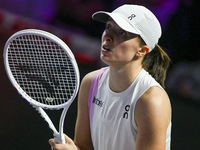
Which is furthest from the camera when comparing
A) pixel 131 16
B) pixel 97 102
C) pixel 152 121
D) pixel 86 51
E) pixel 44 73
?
pixel 86 51

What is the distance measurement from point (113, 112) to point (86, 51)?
3.40m

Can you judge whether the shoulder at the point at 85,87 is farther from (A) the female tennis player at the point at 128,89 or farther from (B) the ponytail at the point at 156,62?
(B) the ponytail at the point at 156,62

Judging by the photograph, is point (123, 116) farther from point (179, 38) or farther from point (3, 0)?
point (3, 0)

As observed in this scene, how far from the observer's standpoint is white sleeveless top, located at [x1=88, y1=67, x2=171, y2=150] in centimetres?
187

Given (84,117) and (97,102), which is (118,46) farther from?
(84,117)

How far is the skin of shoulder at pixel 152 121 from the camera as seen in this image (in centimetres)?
176

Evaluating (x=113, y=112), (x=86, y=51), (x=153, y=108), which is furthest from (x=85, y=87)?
(x=86, y=51)

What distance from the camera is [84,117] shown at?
6.91 ft

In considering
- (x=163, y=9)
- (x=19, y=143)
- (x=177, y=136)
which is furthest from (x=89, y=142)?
(x=163, y=9)

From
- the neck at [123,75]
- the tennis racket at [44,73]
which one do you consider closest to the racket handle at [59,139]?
the tennis racket at [44,73]

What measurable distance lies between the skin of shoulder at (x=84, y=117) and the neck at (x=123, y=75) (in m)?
0.18

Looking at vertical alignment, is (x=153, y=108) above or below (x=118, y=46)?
below

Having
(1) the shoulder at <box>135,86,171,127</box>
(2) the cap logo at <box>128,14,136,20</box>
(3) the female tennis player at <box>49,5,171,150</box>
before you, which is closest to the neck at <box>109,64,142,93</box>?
(3) the female tennis player at <box>49,5,171,150</box>

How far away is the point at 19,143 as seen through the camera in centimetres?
338
